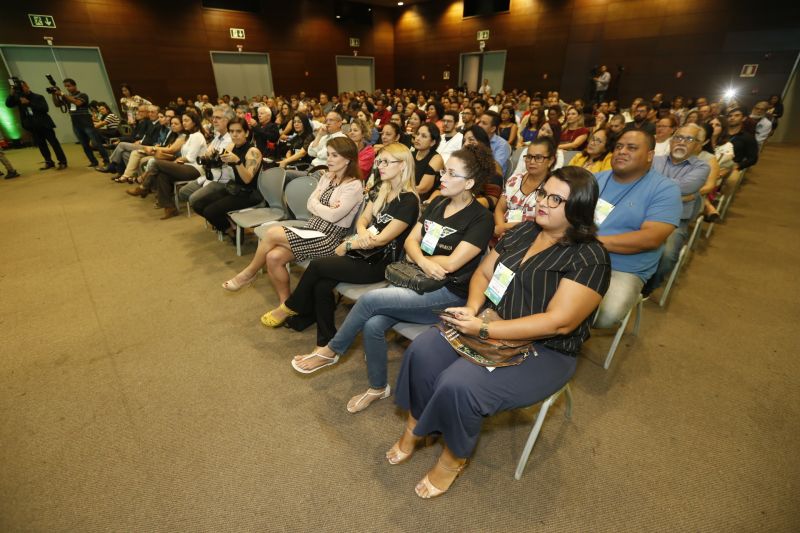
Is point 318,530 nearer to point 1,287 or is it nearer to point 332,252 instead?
point 332,252

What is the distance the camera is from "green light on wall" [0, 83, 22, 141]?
9438 mm

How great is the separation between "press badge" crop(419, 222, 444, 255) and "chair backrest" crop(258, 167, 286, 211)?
1.87 metres

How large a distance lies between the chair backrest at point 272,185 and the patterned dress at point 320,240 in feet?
2.90

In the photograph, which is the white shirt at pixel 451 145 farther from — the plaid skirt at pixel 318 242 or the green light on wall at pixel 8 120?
the green light on wall at pixel 8 120

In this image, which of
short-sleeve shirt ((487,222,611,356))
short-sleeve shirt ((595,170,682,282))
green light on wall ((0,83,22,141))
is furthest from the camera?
green light on wall ((0,83,22,141))

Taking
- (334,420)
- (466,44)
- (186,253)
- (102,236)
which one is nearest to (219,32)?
(466,44)

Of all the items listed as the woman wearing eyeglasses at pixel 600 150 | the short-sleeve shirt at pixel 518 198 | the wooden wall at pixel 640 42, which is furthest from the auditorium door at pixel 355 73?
the short-sleeve shirt at pixel 518 198

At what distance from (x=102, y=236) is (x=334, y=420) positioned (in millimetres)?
4120

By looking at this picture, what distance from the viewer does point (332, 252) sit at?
2539mm

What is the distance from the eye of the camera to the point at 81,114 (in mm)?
7137

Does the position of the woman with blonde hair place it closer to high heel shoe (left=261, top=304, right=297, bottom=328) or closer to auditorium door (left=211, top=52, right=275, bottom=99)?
high heel shoe (left=261, top=304, right=297, bottom=328)

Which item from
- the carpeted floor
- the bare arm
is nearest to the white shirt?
the bare arm

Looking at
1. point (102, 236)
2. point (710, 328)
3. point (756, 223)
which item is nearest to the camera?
point (710, 328)

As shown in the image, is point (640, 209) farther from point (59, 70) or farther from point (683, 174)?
point (59, 70)
